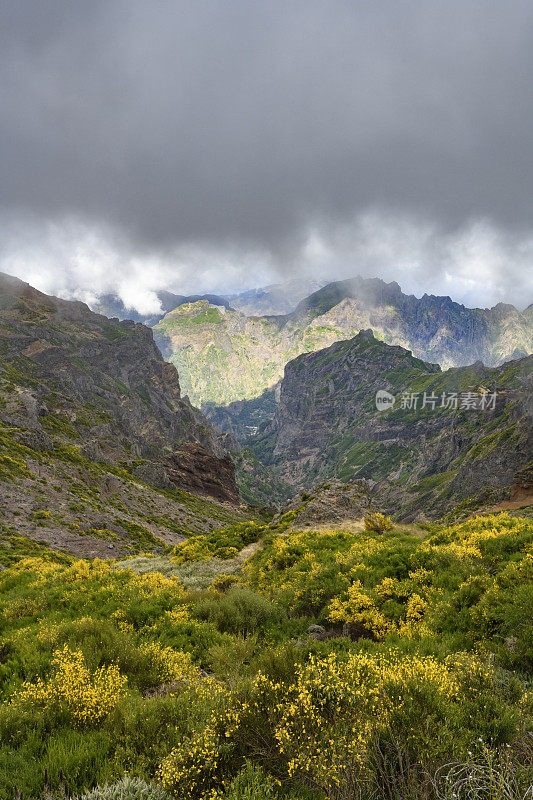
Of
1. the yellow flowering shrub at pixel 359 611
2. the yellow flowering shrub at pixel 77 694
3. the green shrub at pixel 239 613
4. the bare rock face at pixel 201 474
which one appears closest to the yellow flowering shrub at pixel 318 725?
the yellow flowering shrub at pixel 77 694

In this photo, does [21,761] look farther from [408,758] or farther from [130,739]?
[408,758]

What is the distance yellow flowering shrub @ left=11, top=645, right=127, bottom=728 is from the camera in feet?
21.2

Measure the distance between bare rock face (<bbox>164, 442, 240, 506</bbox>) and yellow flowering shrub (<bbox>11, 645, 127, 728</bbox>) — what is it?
126m

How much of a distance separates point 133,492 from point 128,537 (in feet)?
93.7

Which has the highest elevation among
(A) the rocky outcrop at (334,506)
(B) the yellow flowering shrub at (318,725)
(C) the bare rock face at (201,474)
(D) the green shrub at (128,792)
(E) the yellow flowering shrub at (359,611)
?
(B) the yellow flowering shrub at (318,725)

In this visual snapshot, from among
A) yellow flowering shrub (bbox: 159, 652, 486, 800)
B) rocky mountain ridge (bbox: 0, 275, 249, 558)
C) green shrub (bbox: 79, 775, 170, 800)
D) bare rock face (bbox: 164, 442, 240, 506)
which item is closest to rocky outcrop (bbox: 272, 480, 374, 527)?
rocky mountain ridge (bbox: 0, 275, 249, 558)

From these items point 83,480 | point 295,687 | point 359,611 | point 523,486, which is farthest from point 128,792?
point 83,480

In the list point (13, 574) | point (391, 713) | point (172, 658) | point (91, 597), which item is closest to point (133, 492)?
point (13, 574)

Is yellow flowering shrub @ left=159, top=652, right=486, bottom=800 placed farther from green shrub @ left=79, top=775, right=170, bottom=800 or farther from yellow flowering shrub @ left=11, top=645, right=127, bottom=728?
yellow flowering shrub @ left=11, top=645, right=127, bottom=728

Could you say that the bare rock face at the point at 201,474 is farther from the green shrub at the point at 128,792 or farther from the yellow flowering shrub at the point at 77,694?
the green shrub at the point at 128,792

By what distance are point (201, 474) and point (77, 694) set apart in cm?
14900

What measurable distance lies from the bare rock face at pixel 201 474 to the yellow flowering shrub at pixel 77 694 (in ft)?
413

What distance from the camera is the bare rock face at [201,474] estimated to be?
136625 millimetres

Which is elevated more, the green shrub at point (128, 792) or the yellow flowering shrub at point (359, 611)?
the green shrub at point (128, 792)
